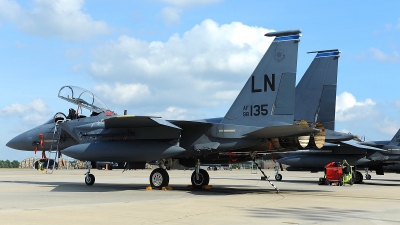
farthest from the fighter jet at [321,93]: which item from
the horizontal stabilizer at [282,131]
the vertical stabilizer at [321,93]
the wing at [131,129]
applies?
the wing at [131,129]

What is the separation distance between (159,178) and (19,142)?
24.7 feet

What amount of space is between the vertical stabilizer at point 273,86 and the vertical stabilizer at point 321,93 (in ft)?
19.8

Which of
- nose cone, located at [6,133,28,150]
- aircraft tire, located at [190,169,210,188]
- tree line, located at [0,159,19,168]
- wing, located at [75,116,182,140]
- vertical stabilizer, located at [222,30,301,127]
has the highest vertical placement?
vertical stabilizer, located at [222,30,301,127]

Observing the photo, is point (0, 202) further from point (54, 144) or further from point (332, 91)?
point (332, 91)

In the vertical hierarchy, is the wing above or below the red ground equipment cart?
above

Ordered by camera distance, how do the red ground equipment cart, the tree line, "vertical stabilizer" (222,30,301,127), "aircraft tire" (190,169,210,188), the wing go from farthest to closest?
the tree line → the red ground equipment cart → "aircraft tire" (190,169,210,188) → the wing → "vertical stabilizer" (222,30,301,127)

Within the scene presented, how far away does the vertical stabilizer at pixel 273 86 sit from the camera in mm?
15055

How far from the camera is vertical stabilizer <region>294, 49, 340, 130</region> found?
69.4 feet

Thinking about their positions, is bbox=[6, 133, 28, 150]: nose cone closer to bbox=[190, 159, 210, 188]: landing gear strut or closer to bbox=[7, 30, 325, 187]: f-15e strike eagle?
bbox=[7, 30, 325, 187]: f-15e strike eagle

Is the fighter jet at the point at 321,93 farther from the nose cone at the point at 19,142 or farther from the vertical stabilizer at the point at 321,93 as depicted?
the nose cone at the point at 19,142

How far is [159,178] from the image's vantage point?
17.5 metres

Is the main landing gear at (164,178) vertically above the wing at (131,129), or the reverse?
the wing at (131,129)

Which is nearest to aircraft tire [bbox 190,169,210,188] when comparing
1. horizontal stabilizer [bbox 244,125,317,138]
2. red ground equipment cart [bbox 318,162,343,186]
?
horizontal stabilizer [bbox 244,125,317,138]

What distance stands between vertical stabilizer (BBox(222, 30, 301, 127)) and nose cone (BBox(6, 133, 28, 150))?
10325 mm
